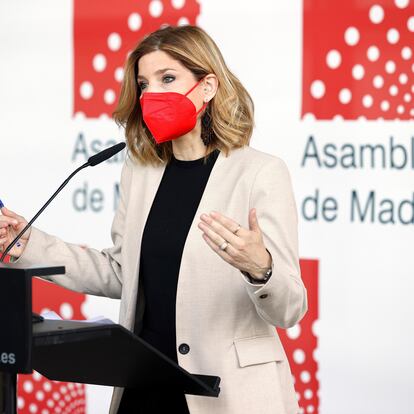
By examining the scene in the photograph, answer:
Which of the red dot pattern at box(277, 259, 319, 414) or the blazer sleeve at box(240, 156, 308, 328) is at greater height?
the blazer sleeve at box(240, 156, 308, 328)

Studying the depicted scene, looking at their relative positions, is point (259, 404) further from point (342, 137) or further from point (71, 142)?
point (71, 142)

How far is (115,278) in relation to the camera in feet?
6.68

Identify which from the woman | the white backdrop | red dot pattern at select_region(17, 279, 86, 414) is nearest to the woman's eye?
the woman

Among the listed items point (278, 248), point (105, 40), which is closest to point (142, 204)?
point (278, 248)

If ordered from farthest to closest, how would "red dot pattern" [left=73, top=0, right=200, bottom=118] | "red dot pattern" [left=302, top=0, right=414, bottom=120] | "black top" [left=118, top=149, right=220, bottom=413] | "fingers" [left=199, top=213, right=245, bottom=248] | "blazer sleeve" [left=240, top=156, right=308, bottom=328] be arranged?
"red dot pattern" [left=73, top=0, right=200, bottom=118]
"red dot pattern" [left=302, top=0, right=414, bottom=120]
"black top" [left=118, top=149, right=220, bottom=413]
"blazer sleeve" [left=240, top=156, right=308, bottom=328]
"fingers" [left=199, top=213, right=245, bottom=248]

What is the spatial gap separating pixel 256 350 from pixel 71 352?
481mm

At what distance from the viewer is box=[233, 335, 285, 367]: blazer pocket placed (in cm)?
175

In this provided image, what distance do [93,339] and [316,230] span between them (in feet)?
5.41

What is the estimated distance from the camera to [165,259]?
72.6 inches

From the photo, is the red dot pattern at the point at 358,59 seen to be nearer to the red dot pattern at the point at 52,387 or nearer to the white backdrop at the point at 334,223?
the white backdrop at the point at 334,223

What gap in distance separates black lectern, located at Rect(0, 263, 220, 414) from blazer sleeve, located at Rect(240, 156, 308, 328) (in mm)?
186

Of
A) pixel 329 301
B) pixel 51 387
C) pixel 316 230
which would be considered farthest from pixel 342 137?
pixel 51 387

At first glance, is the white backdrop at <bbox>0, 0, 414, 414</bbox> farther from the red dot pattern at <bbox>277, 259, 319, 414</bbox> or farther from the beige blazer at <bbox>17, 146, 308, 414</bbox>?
the beige blazer at <bbox>17, 146, 308, 414</bbox>

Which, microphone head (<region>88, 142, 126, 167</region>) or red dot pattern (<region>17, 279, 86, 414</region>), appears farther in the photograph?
red dot pattern (<region>17, 279, 86, 414</region>)
